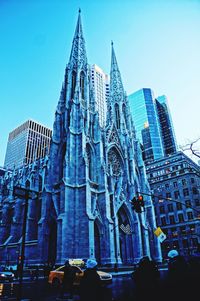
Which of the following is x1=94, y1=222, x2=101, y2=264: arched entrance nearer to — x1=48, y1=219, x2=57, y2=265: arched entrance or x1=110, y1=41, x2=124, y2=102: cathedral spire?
x1=48, y1=219, x2=57, y2=265: arched entrance

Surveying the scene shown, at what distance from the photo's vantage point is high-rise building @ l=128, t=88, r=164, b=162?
291 feet

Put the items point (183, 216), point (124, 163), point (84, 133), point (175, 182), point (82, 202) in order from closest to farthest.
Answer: point (82, 202) → point (84, 133) → point (124, 163) → point (183, 216) → point (175, 182)

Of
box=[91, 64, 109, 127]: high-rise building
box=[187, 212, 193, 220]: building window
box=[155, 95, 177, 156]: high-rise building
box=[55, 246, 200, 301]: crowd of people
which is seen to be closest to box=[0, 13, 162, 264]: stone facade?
box=[187, 212, 193, 220]: building window

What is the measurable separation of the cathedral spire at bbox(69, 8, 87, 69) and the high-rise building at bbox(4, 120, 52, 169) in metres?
68.4

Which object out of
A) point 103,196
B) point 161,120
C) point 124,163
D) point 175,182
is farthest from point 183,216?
point 161,120

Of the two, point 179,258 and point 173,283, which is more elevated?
point 179,258

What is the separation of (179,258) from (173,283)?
644mm

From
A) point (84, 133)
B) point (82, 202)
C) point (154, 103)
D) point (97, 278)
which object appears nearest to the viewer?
point (97, 278)

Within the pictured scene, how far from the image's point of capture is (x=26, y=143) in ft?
371

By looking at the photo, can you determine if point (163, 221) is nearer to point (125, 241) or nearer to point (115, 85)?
point (125, 241)

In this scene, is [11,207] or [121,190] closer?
[121,190]

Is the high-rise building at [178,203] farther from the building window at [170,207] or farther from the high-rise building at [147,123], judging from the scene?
the high-rise building at [147,123]

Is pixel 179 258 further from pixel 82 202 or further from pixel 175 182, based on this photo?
pixel 175 182

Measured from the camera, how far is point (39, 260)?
27.9 metres
